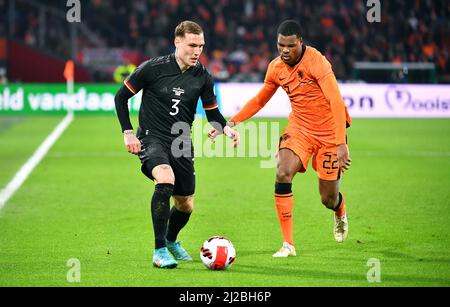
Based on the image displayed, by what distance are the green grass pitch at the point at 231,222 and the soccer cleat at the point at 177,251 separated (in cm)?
19

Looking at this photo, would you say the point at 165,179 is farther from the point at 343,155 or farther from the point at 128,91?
the point at 343,155

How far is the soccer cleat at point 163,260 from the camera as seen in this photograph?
7602 mm

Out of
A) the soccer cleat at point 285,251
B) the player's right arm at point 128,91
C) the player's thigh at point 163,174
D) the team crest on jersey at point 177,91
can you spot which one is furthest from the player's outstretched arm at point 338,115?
the player's right arm at point 128,91

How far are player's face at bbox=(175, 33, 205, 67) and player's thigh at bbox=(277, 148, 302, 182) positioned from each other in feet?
4.40

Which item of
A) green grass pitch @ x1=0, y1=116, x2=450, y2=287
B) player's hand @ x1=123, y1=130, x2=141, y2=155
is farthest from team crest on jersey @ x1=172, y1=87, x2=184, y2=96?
green grass pitch @ x1=0, y1=116, x2=450, y2=287

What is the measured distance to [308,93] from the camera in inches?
344

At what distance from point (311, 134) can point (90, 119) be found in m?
17.9

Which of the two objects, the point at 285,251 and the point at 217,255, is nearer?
the point at 217,255

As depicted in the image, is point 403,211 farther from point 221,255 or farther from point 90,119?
point 90,119

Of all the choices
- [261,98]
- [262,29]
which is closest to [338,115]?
[261,98]

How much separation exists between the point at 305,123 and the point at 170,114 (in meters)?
1.51
